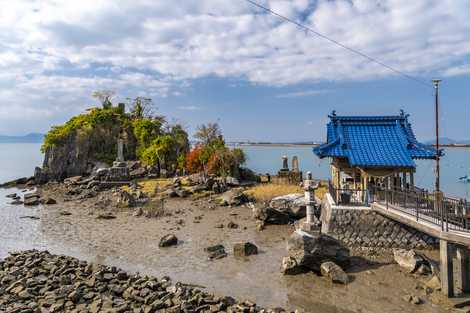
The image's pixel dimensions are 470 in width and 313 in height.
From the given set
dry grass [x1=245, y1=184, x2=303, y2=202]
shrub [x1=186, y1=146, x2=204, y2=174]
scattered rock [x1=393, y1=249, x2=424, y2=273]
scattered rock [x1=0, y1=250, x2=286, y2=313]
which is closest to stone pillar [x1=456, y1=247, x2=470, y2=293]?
scattered rock [x1=393, y1=249, x2=424, y2=273]

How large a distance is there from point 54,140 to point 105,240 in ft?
129

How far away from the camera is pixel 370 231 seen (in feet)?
50.5

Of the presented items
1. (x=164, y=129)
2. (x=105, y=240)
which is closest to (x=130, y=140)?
(x=164, y=129)

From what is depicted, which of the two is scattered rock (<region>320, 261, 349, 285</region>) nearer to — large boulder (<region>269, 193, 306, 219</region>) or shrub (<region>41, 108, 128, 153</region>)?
large boulder (<region>269, 193, 306, 219</region>)

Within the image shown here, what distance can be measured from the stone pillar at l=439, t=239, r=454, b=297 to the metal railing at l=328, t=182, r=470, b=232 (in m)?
0.56

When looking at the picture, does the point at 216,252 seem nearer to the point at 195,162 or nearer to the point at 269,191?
the point at 269,191

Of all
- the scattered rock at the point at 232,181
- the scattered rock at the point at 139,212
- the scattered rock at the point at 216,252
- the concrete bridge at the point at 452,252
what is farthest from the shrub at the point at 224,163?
the concrete bridge at the point at 452,252

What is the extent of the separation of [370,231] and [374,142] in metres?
4.30

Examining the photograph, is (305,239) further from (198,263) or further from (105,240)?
(105,240)

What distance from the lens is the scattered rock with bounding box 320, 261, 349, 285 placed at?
39.6 feet

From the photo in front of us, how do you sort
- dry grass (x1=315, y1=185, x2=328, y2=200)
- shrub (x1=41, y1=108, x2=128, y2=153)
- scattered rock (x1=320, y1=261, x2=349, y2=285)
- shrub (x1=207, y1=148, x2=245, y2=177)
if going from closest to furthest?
scattered rock (x1=320, y1=261, x2=349, y2=285) < dry grass (x1=315, y1=185, x2=328, y2=200) < shrub (x1=207, y1=148, x2=245, y2=177) < shrub (x1=41, y1=108, x2=128, y2=153)

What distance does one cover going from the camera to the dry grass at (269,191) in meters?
28.4

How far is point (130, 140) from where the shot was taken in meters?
53.9

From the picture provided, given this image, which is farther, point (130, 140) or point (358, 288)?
point (130, 140)
